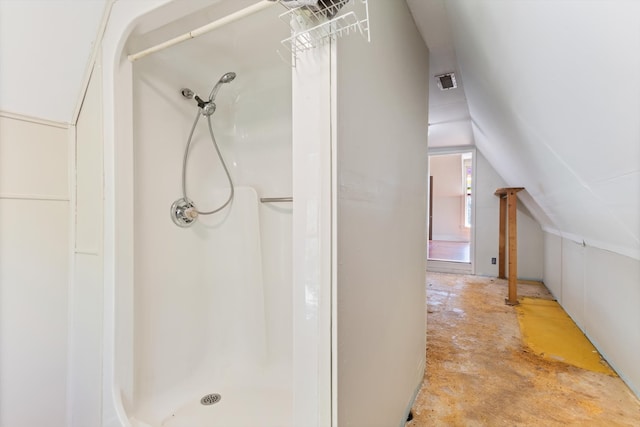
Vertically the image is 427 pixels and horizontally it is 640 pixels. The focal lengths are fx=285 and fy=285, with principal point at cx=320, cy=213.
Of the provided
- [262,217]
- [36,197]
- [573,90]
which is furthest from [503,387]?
[36,197]

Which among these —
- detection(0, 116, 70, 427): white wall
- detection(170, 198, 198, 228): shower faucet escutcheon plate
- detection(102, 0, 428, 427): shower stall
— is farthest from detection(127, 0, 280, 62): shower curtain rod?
detection(170, 198, 198, 228): shower faucet escutcheon plate

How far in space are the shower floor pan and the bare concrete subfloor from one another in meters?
0.67

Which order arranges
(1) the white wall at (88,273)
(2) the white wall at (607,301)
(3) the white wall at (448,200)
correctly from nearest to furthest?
(1) the white wall at (88,273)
(2) the white wall at (607,301)
(3) the white wall at (448,200)

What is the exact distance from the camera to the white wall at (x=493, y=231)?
13.7ft

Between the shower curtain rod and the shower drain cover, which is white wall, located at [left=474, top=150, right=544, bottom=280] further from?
the shower curtain rod

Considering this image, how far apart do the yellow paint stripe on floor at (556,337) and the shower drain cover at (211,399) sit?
2258 mm

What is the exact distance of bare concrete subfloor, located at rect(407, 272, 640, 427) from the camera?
148 centimetres

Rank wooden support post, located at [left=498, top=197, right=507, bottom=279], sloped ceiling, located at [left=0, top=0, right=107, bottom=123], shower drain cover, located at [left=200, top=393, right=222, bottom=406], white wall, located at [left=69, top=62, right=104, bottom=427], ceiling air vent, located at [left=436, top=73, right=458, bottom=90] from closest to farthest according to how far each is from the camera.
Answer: sloped ceiling, located at [left=0, top=0, right=107, bottom=123]
white wall, located at [left=69, top=62, right=104, bottom=427]
shower drain cover, located at [left=200, top=393, right=222, bottom=406]
ceiling air vent, located at [left=436, top=73, right=458, bottom=90]
wooden support post, located at [left=498, top=197, right=507, bottom=279]

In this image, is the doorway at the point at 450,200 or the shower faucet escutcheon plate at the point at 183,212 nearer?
the shower faucet escutcheon plate at the point at 183,212

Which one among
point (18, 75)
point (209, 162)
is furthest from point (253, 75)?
point (18, 75)

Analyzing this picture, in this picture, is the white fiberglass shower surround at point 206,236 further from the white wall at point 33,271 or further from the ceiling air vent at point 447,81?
the ceiling air vent at point 447,81

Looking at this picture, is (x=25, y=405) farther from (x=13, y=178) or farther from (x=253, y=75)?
(x=253, y=75)

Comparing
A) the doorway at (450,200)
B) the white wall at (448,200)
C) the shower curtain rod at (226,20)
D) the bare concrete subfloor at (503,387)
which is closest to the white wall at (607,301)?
the bare concrete subfloor at (503,387)

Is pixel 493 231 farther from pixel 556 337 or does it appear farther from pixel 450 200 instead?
pixel 450 200
